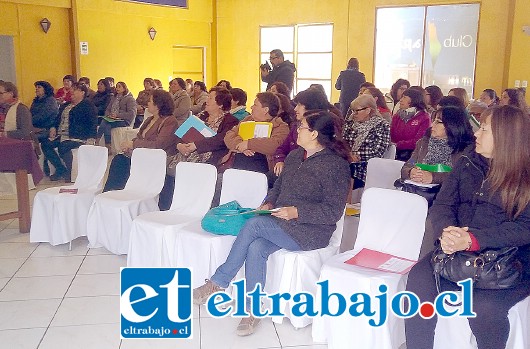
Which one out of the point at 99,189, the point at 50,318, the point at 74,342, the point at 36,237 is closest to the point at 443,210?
the point at 74,342

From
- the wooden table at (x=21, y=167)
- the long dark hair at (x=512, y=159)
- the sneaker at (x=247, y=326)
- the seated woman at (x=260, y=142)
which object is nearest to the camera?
the long dark hair at (x=512, y=159)

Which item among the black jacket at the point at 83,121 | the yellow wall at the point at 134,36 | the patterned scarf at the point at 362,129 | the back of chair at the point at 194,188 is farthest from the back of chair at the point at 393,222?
the yellow wall at the point at 134,36

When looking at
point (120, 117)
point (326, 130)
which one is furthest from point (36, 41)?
point (326, 130)

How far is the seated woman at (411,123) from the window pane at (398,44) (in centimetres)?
603

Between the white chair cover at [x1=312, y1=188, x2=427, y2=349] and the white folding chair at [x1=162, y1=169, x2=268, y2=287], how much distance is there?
78cm

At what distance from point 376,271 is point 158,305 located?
1.36 meters

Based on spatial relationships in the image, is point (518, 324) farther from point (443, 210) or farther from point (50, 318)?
point (50, 318)

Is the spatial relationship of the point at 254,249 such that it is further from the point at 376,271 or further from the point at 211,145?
the point at 211,145

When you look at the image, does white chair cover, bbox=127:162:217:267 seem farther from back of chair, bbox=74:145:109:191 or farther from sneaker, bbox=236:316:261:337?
back of chair, bbox=74:145:109:191

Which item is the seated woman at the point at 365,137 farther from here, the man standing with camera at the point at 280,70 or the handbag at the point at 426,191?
the man standing with camera at the point at 280,70

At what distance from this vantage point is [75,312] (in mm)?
3461

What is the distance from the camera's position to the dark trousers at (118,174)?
526cm

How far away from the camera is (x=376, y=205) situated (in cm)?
318

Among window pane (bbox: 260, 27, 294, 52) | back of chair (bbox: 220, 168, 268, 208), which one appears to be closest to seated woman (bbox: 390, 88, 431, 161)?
back of chair (bbox: 220, 168, 268, 208)
